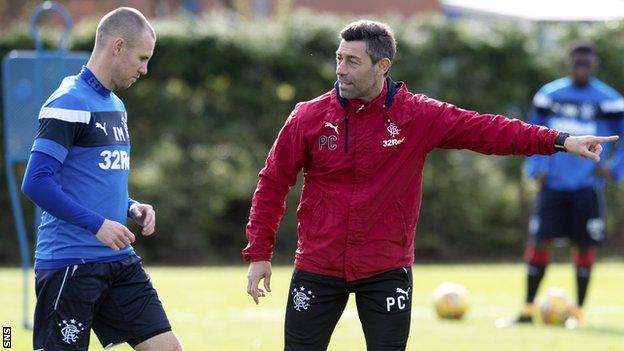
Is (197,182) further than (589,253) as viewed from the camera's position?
Yes

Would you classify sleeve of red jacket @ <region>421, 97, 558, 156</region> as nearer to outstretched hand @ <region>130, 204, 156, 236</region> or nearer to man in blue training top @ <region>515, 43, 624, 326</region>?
outstretched hand @ <region>130, 204, 156, 236</region>

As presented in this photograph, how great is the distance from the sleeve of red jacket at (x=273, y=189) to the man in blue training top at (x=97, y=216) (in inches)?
21.4

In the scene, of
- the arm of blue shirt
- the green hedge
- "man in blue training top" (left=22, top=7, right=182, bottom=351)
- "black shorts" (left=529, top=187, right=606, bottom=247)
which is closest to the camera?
the arm of blue shirt

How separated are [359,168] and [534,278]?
6.02 metres

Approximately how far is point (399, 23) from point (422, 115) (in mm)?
14804

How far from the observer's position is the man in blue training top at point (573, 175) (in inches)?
464

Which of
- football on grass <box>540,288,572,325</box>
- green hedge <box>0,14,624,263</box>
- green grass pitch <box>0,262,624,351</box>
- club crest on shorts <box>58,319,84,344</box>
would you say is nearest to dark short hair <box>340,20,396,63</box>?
club crest on shorts <box>58,319,84,344</box>

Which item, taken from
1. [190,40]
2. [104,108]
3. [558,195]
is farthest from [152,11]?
[104,108]

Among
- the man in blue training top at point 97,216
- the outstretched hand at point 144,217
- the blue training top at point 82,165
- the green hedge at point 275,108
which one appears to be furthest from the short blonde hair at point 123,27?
the green hedge at point 275,108

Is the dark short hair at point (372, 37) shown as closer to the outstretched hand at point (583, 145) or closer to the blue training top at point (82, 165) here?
the outstretched hand at point (583, 145)

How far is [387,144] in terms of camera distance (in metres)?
6.20

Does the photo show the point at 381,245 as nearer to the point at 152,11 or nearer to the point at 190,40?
the point at 190,40

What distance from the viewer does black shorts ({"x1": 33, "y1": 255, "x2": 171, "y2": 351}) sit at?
6102mm

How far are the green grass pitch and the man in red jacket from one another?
3366 mm
